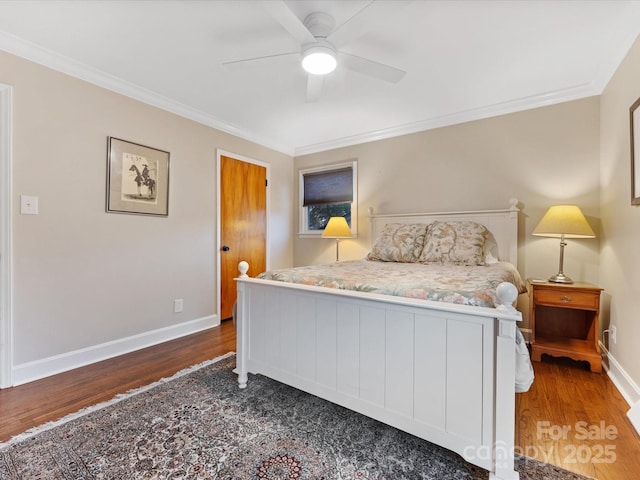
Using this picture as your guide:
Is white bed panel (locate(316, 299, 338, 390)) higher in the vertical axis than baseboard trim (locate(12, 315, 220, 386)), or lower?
higher

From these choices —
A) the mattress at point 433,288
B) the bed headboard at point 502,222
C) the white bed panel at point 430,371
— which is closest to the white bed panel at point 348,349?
the mattress at point 433,288

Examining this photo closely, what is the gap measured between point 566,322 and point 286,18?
3.26m

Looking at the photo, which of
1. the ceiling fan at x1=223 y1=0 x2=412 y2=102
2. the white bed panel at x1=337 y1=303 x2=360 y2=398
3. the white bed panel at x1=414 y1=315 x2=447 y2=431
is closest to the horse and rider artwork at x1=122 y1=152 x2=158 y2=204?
the ceiling fan at x1=223 y1=0 x2=412 y2=102

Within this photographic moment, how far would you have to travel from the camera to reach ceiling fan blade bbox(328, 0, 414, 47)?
4.58 ft

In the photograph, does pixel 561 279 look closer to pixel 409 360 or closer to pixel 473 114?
pixel 473 114

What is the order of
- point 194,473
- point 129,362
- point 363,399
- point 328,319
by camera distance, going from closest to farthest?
1. point 194,473
2. point 363,399
3. point 328,319
4. point 129,362

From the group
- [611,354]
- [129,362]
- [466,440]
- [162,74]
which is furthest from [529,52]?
[129,362]

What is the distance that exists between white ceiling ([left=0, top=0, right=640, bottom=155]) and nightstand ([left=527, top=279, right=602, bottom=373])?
171cm

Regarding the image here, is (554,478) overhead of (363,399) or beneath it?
beneath

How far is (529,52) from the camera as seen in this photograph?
2.10m

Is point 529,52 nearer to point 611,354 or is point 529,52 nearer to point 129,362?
point 611,354

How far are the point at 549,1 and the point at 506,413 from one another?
7.04ft

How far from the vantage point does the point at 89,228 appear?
7.79 feet

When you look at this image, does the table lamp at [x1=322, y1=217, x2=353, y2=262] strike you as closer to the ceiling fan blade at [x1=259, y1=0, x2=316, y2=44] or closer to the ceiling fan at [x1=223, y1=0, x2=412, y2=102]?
the ceiling fan at [x1=223, y1=0, x2=412, y2=102]
